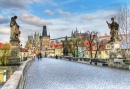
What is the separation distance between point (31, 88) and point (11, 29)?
15593mm

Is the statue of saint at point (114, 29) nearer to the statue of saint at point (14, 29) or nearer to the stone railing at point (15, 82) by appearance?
the statue of saint at point (14, 29)

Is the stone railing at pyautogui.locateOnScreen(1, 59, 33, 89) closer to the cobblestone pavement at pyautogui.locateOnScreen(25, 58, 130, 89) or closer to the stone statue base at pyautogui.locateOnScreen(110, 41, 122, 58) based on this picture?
the cobblestone pavement at pyautogui.locateOnScreen(25, 58, 130, 89)

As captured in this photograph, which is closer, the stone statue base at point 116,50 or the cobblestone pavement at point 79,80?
the cobblestone pavement at point 79,80

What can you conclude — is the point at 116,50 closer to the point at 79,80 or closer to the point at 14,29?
the point at 14,29

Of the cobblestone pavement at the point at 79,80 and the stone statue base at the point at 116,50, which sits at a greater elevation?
the stone statue base at the point at 116,50

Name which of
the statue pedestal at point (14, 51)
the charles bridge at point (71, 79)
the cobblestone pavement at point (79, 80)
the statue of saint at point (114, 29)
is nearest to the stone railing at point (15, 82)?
the charles bridge at point (71, 79)

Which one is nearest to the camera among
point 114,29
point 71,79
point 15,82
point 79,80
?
point 15,82

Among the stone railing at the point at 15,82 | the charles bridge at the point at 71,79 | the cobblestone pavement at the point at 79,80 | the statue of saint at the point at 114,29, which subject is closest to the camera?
the stone railing at the point at 15,82

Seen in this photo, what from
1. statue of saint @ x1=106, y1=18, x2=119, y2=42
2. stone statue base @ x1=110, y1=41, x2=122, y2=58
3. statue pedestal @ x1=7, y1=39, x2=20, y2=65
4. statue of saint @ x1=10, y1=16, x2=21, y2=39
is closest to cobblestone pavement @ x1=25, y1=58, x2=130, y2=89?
stone statue base @ x1=110, y1=41, x2=122, y2=58

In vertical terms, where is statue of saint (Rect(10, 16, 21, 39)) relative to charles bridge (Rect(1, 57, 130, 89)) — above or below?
above

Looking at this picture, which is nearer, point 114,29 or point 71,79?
point 71,79

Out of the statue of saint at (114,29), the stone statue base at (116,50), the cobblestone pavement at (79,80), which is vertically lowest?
the cobblestone pavement at (79,80)

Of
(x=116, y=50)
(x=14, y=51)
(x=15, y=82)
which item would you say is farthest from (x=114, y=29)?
(x=15, y=82)

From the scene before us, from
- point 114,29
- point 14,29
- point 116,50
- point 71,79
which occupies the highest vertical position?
point 14,29
